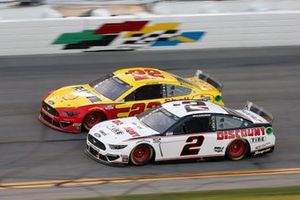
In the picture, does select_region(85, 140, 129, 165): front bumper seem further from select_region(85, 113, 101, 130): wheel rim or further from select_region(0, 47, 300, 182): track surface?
select_region(85, 113, 101, 130): wheel rim

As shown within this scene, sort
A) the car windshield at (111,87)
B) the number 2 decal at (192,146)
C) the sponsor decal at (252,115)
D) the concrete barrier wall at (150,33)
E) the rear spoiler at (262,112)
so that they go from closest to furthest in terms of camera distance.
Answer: the number 2 decal at (192,146) → the sponsor decal at (252,115) → the rear spoiler at (262,112) → the car windshield at (111,87) → the concrete barrier wall at (150,33)

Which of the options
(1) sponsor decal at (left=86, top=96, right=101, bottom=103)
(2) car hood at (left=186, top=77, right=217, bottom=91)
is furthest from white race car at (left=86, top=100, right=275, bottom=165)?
(2) car hood at (left=186, top=77, right=217, bottom=91)

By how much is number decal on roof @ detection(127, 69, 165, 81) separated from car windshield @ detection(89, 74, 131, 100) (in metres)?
0.39

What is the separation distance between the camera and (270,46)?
82.3 feet

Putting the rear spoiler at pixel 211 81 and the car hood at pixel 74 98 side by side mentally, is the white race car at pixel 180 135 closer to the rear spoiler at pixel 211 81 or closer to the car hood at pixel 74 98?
the car hood at pixel 74 98

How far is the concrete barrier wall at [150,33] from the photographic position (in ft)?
76.1

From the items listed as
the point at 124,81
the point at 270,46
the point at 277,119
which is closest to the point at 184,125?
the point at 124,81

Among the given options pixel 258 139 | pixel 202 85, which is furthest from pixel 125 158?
pixel 202 85

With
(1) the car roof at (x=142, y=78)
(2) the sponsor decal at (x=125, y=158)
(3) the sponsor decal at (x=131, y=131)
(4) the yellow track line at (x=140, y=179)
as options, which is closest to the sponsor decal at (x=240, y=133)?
(4) the yellow track line at (x=140, y=179)

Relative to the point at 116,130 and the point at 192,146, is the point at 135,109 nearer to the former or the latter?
the point at 116,130

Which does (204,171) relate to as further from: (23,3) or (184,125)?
(23,3)

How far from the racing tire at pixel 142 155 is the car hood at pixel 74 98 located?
2.51m

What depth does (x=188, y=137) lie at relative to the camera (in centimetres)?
1456

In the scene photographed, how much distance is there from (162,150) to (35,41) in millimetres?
10025
